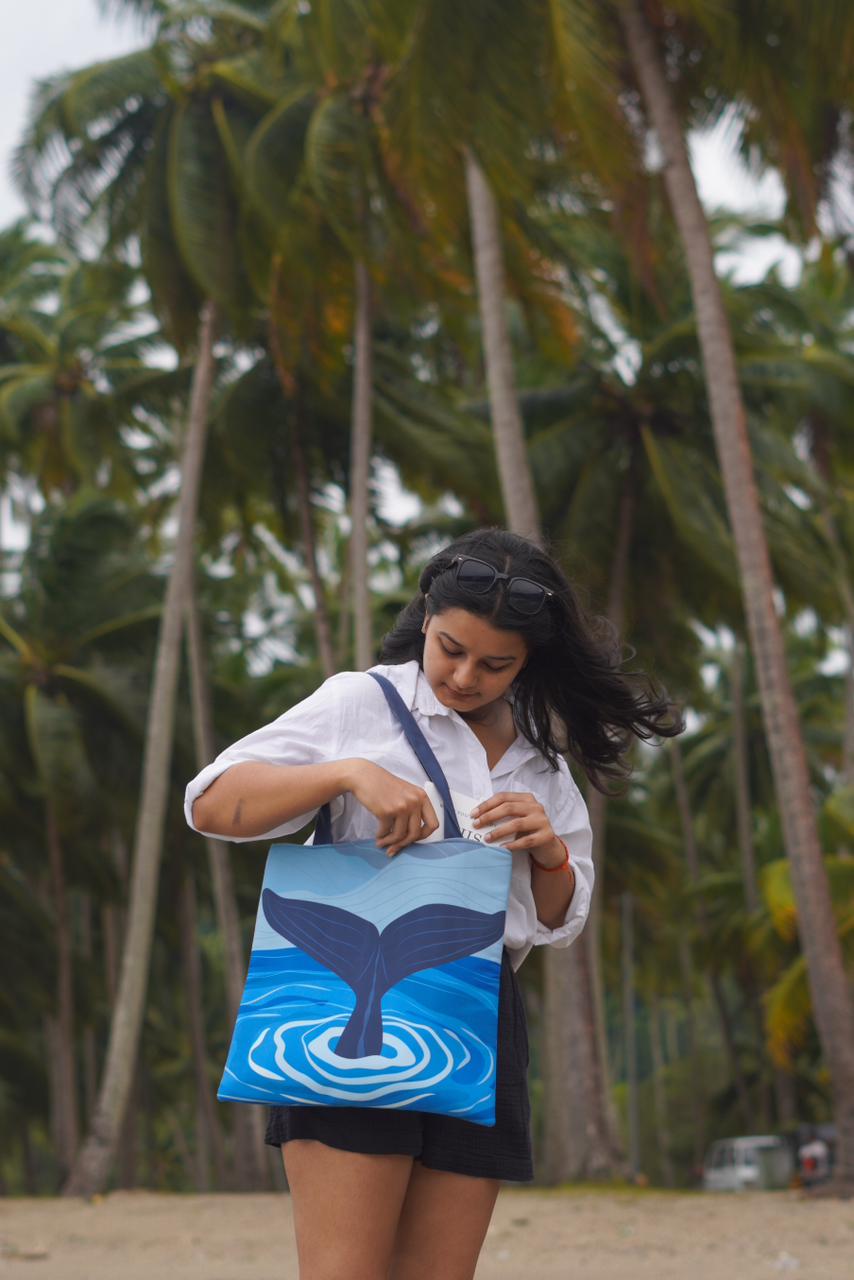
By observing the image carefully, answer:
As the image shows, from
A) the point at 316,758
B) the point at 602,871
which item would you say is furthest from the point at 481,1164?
the point at 602,871

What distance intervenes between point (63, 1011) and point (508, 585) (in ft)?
75.6

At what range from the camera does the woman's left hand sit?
2244 mm

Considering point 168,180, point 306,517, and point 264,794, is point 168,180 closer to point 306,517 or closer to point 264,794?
point 306,517

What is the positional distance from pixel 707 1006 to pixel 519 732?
168 feet

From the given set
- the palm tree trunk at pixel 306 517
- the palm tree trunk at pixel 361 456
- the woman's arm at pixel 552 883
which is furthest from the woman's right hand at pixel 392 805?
the palm tree trunk at pixel 306 517

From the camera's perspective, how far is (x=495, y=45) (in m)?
12.8

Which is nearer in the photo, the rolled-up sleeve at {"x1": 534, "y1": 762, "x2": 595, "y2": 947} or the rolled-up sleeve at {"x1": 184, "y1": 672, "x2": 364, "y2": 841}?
the rolled-up sleeve at {"x1": 184, "y1": 672, "x2": 364, "y2": 841}

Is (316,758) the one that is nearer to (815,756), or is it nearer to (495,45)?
(495,45)

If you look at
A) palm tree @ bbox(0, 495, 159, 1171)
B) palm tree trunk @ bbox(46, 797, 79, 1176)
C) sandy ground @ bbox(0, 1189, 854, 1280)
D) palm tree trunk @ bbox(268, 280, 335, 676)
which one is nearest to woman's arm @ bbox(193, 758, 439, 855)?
sandy ground @ bbox(0, 1189, 854, 1280)

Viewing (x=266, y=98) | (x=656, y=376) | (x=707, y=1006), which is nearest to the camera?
(x=266, y=98)

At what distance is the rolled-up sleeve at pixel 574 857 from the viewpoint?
7.99ft

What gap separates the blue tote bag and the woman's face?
0.76 ft

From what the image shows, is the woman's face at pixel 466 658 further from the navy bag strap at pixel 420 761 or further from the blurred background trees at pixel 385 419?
the blurred background trees at pixel 385 419

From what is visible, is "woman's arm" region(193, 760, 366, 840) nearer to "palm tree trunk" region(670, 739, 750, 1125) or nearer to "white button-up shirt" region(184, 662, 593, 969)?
"white button-up shirt" region(184, 662, 593, 969)
